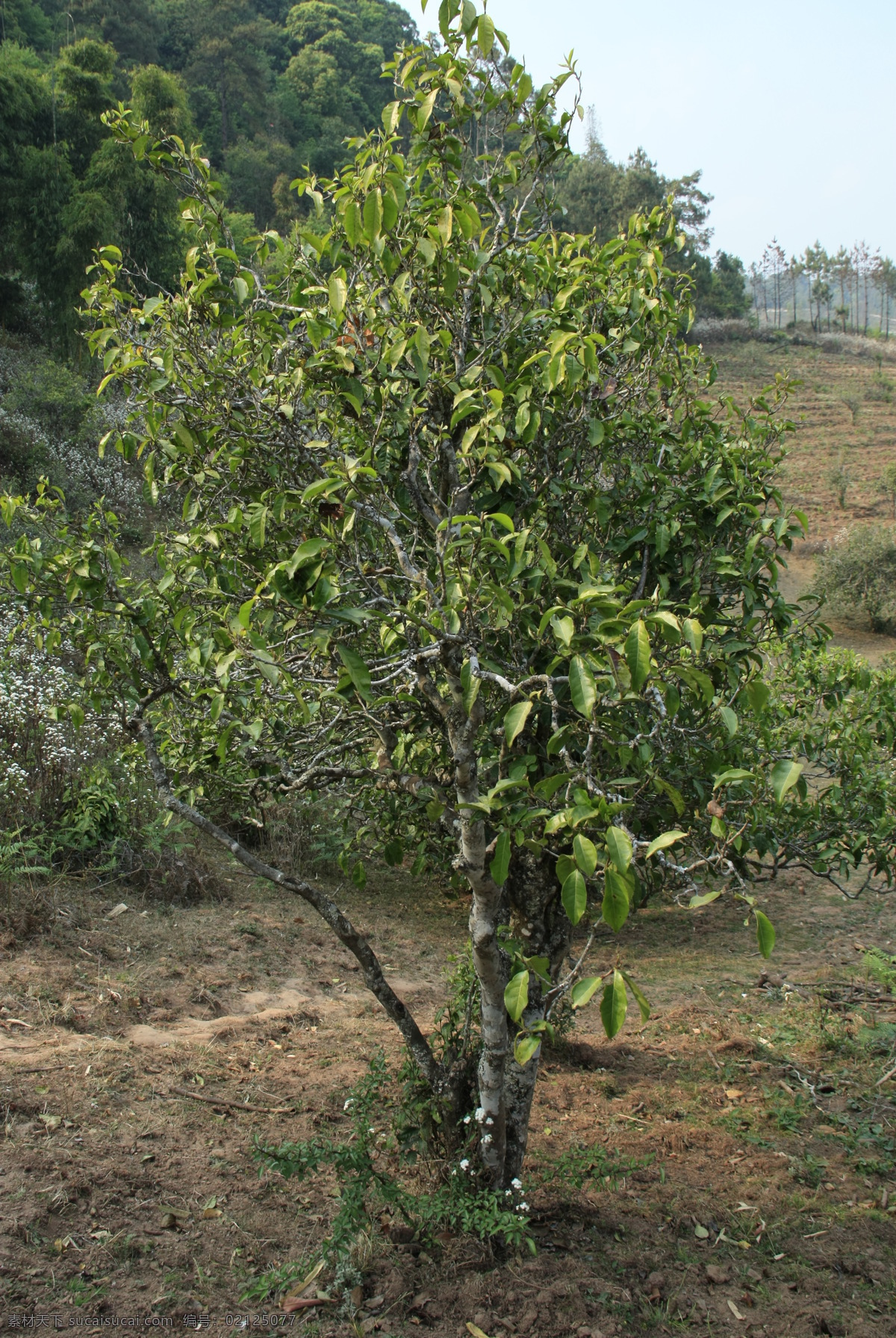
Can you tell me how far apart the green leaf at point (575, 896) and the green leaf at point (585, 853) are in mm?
37

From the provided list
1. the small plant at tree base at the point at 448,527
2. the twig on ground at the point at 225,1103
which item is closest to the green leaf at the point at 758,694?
the small plant at tree base at the point at 448,527

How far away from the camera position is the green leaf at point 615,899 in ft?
4.24

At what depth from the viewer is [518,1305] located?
2.39 meters

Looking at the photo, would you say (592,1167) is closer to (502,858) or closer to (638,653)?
(502,858)

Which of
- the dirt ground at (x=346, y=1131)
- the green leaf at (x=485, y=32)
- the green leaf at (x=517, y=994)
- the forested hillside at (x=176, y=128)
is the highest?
the forested hillside at (x=176, y=128)

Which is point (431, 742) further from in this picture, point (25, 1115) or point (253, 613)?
point (25, 1115)

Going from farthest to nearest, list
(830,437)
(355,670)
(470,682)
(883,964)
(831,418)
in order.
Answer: (831,418) → (830,437) → (883,964) → (470,682) → (355,670)

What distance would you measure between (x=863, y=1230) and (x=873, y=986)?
2393 mm

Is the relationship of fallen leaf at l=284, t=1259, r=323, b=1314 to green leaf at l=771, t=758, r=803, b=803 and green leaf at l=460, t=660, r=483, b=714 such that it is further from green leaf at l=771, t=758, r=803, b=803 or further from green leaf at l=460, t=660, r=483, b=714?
green leaf at l=771, t=758, r=803, b=803

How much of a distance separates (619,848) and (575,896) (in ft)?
0.44

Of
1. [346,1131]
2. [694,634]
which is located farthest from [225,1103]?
[694,634]

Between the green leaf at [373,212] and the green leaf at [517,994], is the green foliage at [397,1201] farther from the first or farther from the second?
the green leaf at [373,212]

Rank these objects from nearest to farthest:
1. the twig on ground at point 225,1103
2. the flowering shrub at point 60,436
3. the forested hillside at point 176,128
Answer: the twig on ground at point 225,1103
the flowering shrub at point 60,436
the forested hillside at point 176,128

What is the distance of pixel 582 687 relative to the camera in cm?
151
